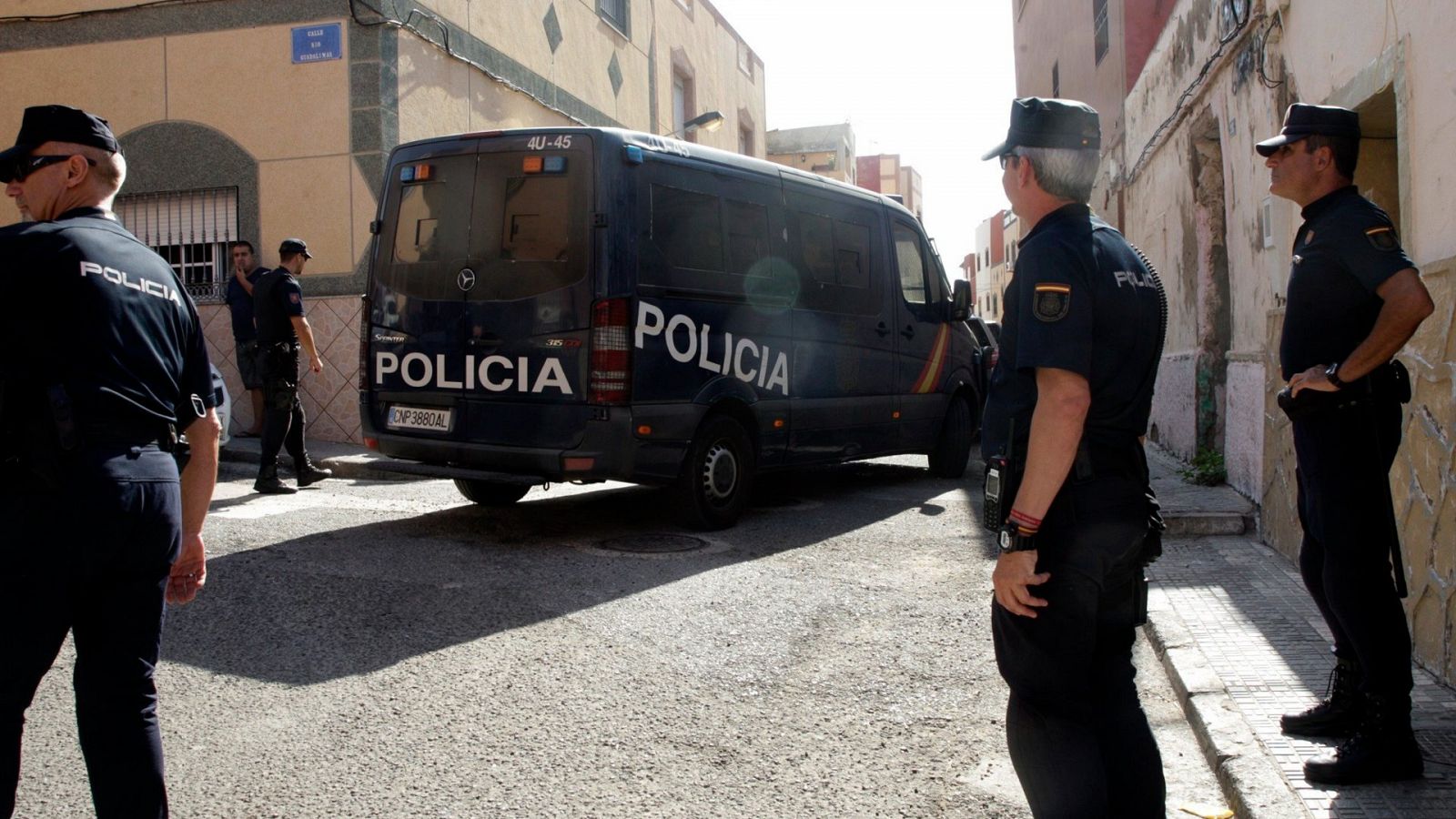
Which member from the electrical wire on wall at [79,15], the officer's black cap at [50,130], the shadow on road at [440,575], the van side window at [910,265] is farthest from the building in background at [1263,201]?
the electrical wire on wall at [79,15]

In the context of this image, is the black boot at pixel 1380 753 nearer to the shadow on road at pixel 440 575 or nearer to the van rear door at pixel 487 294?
the shadow on road at pixel 440 575

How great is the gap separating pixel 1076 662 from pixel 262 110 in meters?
12.0

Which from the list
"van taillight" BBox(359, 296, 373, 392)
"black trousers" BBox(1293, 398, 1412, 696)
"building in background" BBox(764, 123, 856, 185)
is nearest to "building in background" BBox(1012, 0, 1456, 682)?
"black trousers" BBox(1293, 398, 1412, 696)

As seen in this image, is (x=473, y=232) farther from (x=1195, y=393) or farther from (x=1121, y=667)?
(x=1195, y=393)

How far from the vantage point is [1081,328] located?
8.16 feet

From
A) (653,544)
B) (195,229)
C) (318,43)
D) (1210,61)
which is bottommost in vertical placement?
(653,544)

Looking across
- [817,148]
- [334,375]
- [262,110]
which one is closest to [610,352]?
[334,375]

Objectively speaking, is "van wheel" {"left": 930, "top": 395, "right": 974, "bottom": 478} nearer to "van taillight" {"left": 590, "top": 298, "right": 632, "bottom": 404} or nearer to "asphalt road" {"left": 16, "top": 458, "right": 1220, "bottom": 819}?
"asphalt road" {"left": 16, "top": 458, "right": 1220, "bottom": 819}

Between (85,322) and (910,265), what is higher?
(910,265)

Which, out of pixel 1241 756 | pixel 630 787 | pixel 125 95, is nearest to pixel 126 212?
pixel 125 95

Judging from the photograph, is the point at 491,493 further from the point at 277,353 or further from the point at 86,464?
the point at 86,464

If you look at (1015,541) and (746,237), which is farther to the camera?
(746,237)

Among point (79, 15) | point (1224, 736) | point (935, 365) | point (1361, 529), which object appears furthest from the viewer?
point (79, 15)

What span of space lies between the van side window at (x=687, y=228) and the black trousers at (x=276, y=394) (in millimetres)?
3460
